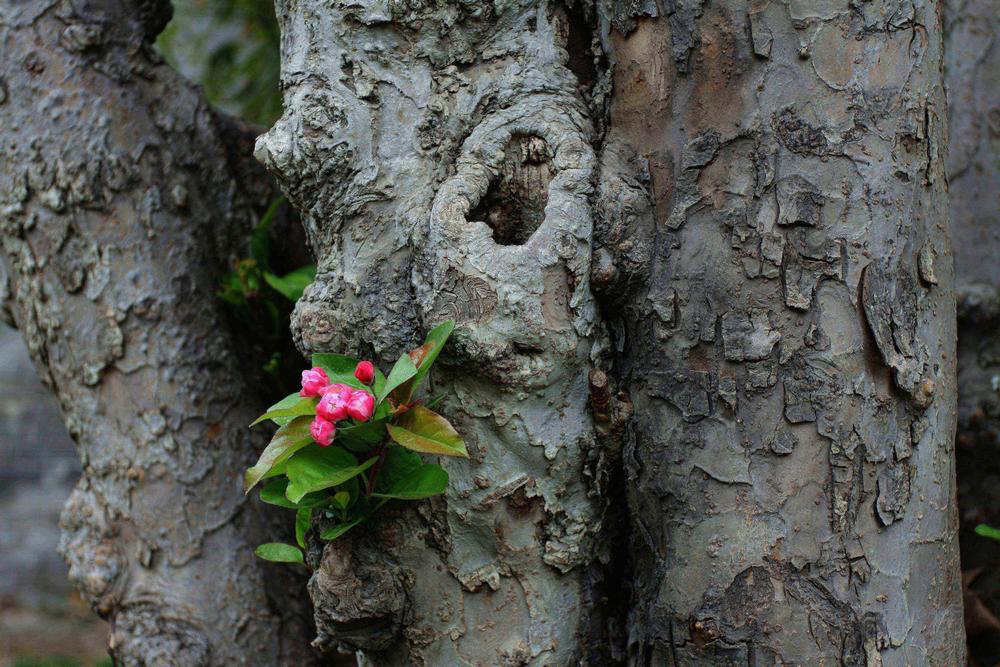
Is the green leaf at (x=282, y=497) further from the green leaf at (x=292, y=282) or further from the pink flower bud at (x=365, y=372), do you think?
the green leaf at (x=292, y=282)

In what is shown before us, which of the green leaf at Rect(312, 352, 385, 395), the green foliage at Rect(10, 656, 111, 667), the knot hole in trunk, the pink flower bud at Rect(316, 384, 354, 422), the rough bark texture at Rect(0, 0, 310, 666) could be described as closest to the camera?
the pink flower bud at Rect(316, 384, 354, 422)

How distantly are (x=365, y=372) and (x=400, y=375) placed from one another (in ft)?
0.31

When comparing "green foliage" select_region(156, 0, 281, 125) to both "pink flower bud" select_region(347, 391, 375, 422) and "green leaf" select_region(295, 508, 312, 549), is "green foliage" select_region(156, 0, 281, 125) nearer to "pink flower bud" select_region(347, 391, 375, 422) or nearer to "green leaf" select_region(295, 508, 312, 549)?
"green leaf" select_region(295, 508, 312, 549)

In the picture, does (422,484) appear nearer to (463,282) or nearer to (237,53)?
(463,282)

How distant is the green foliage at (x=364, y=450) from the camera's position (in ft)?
4.44

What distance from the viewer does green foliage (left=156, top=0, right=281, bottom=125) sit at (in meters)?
4.06

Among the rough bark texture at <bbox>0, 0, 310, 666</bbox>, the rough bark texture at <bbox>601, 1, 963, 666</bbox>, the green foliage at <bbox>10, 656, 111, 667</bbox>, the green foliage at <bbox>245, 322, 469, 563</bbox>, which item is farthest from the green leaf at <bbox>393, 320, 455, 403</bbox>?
the green foliage at <bbox>10, 656, 111, 667</bbox>

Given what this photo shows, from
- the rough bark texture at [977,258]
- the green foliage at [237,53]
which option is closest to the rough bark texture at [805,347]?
the rough bark texture at [977,258]

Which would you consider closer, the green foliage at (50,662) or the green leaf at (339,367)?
the green leaf at (339,367)

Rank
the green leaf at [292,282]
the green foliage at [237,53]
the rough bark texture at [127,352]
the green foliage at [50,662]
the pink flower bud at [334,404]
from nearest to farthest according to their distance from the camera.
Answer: the pink flower bud at [334,404]
the rough bark texture at [127,352]
the green leaf at [292,282]
the green foliage at [237,53]
the green foliage at [50,662]

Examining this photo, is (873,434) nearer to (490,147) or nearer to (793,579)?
(793,579)

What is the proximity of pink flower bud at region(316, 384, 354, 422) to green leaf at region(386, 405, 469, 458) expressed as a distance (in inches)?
3.7

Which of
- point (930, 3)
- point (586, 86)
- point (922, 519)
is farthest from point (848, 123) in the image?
point (922, 519)

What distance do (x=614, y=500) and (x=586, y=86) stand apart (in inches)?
32.6
